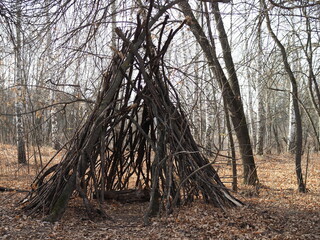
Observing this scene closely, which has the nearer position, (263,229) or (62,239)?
(62,239)

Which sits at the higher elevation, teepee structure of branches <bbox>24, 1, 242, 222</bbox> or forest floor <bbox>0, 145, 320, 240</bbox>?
teepee structure of branches <bbox>24, 1, 242, 222</bbox>

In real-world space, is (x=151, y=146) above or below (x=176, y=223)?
above

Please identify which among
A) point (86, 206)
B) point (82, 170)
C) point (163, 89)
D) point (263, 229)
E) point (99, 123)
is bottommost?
point (263, 229)

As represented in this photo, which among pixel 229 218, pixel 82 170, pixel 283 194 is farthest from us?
pixel 283 194

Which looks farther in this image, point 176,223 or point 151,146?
point 151,146

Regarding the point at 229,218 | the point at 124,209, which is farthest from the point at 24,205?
the point at 229,218

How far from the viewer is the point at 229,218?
4020 mm

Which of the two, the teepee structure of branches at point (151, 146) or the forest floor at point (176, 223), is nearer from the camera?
the forest floor at point (176, 223)

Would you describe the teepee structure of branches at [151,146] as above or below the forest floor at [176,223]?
above

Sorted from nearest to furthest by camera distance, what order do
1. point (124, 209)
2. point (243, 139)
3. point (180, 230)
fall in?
point (180, 230) < point (124, 209) < point (243, 139)

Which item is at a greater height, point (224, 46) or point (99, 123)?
point (224, 46)

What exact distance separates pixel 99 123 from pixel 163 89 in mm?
999

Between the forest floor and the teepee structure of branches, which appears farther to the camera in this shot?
the teepee structure of branches

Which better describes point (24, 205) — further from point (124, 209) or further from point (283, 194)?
point (283, 194)
